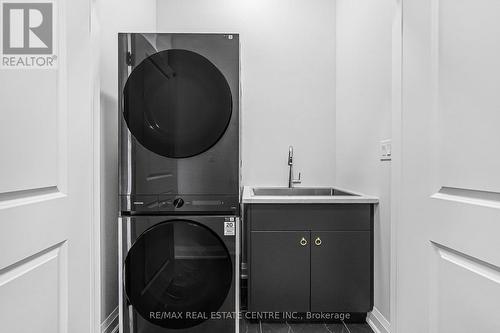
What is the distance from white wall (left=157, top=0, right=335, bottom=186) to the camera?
9.02 feet

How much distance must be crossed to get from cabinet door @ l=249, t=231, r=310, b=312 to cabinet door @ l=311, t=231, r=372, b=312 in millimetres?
69

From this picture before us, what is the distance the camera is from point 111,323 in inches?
73.2

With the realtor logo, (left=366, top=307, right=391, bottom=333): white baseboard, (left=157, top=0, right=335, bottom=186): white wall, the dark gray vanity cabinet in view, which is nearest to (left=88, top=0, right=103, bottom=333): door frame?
the realtor logo

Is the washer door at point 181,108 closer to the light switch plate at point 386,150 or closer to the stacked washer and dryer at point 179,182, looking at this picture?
the stacked washer and dryer at point 179,182

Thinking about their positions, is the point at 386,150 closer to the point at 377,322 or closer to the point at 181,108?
the point at 377,322

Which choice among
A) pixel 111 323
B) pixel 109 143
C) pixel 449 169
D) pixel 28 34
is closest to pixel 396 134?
pixel 449 169

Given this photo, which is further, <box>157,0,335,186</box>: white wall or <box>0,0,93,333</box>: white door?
<box>157,0,335,186</box>: white wall

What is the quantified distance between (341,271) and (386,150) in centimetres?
80

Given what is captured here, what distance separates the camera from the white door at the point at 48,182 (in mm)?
908

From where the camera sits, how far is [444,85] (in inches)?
38.9

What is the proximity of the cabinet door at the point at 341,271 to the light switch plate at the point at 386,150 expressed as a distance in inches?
19.7

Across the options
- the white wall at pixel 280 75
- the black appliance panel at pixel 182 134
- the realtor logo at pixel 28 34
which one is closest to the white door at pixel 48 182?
the realtor logo at pixel 28 34

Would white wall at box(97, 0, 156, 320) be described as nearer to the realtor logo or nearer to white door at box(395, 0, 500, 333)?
the realtor logo

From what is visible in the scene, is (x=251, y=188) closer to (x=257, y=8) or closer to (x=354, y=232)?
(x=354, y=232)
